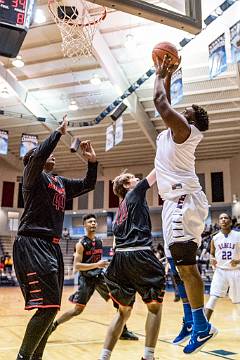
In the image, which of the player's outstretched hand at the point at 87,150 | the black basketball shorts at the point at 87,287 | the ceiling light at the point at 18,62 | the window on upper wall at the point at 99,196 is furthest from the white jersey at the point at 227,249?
the window on upper wall at the point at 99,196

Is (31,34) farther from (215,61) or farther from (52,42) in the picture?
(215,61)

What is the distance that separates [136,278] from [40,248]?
111cm

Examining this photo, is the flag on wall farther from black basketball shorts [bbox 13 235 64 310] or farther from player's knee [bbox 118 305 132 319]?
black basketball shorts [bbox 13 235 64 310]

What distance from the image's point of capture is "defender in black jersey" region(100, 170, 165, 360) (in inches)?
140

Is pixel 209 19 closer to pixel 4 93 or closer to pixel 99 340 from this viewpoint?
pixel 99 340

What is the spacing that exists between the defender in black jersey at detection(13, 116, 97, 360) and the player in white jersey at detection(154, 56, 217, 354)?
2.96 feet

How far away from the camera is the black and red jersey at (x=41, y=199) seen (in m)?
3.13

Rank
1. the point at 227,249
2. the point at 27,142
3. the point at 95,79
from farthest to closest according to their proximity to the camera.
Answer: the point at 27,142 < the point at 95,79 < the point at 227,249

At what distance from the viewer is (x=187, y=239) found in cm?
275

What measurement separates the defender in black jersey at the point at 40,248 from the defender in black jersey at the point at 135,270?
79 centimetres

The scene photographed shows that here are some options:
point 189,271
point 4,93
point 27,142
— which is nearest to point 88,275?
point 189,271

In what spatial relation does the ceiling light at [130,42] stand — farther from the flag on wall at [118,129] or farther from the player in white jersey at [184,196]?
the player in white jersey at [184,196]

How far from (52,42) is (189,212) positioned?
1135 centimetres

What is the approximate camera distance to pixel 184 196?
111 inches
